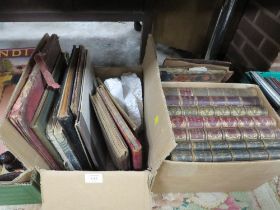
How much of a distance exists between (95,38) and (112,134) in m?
1.28

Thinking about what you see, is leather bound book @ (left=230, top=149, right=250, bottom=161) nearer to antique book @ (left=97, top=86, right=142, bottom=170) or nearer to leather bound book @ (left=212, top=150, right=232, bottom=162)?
leather bound book @ (left=212, top=150, right=232, bottom=162)

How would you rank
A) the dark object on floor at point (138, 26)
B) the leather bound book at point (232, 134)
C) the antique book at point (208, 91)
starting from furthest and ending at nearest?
1. the dark object on floor at point (138, 26)
2. the antique book at point (208, 91)
3. the leather bound book at point (232, 134)

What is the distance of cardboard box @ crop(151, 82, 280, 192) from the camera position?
Answer: 76cm

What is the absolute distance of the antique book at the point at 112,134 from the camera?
0.80m

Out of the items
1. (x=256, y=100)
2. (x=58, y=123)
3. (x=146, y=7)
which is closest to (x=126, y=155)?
(x=58, y=123)

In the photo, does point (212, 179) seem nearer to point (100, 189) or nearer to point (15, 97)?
point (100, 189)

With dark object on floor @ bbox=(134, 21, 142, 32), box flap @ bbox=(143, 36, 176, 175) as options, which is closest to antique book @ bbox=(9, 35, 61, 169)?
box flap @ bbox=(143, 36, 176, 175)

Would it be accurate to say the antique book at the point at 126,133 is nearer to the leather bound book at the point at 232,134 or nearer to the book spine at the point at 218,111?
the book spine at the point at 218,111

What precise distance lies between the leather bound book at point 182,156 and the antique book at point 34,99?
44 centimetres

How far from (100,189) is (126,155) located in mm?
141

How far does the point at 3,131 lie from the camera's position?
2.06 feet

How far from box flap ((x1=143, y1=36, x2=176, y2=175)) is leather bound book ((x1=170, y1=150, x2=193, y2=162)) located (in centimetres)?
6

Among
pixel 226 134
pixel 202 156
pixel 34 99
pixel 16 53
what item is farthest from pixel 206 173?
pixel 16 53

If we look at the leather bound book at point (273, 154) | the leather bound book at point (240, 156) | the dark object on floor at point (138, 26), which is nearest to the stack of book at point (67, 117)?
the leather bound book at point (240, 156)
